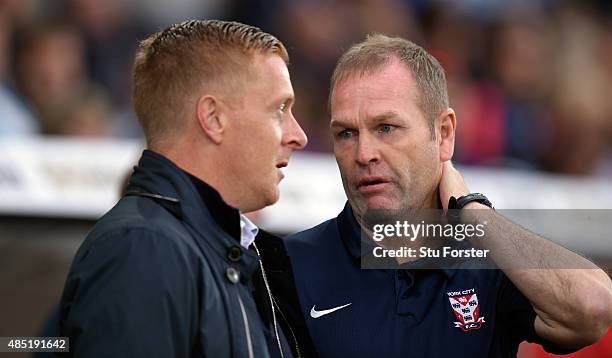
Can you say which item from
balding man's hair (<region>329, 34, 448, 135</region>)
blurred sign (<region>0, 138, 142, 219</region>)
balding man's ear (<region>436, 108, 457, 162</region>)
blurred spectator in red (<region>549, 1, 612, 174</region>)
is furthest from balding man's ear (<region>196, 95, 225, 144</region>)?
blurred spectator in red (<region>549, 1, 612, 174</region>)

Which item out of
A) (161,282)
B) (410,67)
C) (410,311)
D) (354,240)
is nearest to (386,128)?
(410,67)

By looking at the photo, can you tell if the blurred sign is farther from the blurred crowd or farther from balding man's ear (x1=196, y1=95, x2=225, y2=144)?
balding man's ear (x1=196, y1=95, x2=225, y2=144)

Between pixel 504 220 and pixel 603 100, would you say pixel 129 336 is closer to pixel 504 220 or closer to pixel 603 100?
pixel 504 220

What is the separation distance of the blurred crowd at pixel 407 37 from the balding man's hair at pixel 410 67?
10.5 ft

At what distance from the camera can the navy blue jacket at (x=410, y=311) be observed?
9.05 ft

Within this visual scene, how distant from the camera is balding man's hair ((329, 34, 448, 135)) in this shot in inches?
119

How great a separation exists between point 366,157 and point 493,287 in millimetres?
530

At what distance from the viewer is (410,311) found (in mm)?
2799

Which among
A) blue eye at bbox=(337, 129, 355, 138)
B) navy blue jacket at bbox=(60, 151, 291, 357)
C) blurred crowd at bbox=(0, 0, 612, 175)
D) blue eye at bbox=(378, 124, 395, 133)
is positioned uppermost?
blurred crowd at bbox=(0, 0, 612, 175)

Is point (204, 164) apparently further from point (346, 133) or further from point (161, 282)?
point (346, 133)

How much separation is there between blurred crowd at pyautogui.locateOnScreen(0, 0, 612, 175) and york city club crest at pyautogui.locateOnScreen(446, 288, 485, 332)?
3629 mm

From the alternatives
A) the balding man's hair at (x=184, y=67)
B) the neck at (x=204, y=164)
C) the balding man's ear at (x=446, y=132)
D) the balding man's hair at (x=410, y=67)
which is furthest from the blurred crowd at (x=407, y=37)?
the neck at (x=204, y=164)

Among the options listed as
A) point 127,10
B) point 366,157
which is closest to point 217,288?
point 366,157

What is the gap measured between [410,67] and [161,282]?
1309 millimetres
